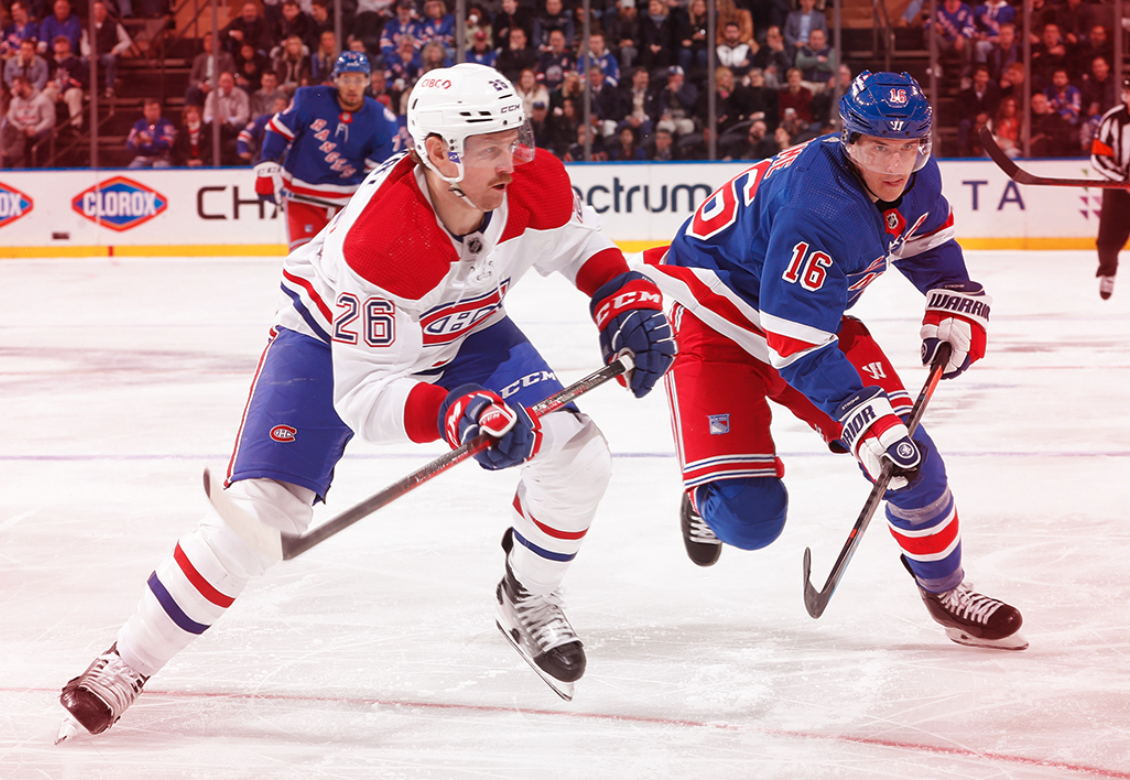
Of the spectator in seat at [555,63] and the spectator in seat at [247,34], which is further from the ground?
the spectator in seat at [247,34]

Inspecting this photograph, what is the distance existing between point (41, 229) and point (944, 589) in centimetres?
981

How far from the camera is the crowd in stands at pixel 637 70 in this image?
10.4 m

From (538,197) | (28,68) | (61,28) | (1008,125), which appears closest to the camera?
(538,197)

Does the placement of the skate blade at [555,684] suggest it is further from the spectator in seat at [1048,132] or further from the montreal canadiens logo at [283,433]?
the spectator in seat at [1048,132]

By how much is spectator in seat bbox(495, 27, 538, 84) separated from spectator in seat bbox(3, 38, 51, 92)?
3966 millimetres

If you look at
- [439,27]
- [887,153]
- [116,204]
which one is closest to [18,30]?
[116,204]

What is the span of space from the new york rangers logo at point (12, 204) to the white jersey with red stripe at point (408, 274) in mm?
9240

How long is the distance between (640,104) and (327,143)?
4.19 m

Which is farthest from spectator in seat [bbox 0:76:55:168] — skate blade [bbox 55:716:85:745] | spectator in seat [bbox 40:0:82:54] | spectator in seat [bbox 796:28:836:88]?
skate blade [bbox 55:716:85:745]

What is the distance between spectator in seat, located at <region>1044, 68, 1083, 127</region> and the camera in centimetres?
1024

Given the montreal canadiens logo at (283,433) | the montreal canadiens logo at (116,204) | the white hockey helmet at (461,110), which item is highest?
the white hockey helmet at (461,110)

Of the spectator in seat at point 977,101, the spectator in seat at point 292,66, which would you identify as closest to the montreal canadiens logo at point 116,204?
the spectator in seat at point 292,66

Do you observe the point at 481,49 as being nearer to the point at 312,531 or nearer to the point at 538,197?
the point at 538,197

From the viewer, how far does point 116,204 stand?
10.8 meters
